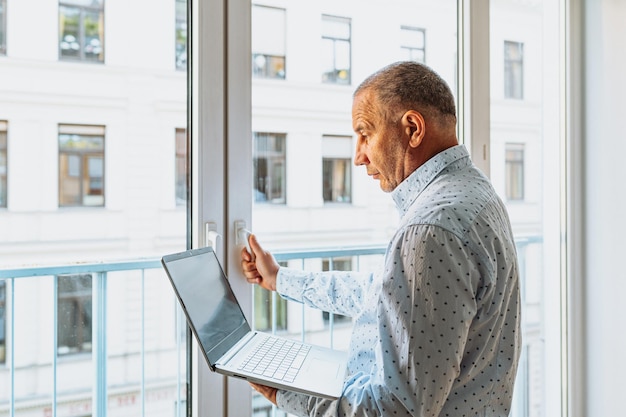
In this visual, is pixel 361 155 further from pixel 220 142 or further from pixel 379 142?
pixel 220 142

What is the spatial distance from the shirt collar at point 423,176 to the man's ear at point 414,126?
54 millimetres

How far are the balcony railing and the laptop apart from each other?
249 millimetres

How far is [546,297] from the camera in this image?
7.38 feet

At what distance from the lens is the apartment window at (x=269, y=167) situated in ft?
5.13

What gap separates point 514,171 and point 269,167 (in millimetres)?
1059

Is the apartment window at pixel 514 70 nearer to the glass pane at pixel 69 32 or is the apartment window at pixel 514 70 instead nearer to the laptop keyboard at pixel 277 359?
the laptop keyboard at pixel 277 359

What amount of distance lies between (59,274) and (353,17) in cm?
114

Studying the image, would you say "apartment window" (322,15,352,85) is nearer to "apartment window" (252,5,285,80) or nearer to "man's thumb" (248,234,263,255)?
"apartment window" (252,5,285,80)

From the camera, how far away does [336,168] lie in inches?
68.2

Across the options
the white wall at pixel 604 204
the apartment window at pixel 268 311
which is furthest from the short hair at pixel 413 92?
the white wall at pixel 604 204

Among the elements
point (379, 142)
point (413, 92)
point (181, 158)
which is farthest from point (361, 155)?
point (181, 158)

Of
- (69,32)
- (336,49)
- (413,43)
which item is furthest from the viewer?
(413,43)

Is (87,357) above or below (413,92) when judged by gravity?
below

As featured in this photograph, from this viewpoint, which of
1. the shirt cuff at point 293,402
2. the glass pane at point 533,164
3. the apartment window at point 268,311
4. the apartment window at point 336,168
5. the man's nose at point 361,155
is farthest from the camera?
the glass pane at point 533,164
